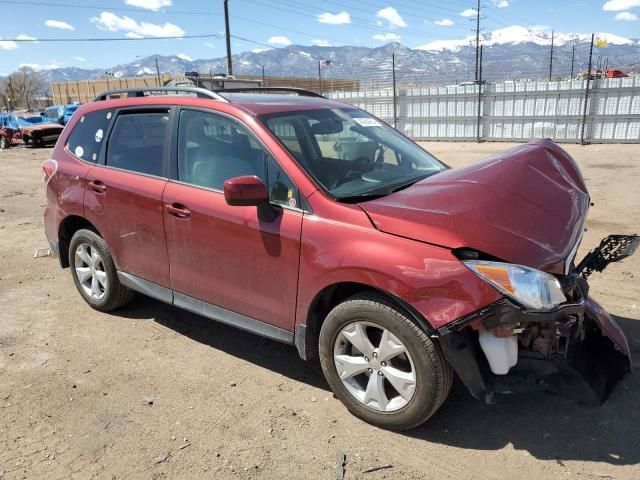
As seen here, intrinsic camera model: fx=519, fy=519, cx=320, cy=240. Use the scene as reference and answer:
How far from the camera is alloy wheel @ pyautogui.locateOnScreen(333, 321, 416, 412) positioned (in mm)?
2787

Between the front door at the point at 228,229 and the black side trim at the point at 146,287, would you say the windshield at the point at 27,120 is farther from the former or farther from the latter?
the front door at the point at 228,229

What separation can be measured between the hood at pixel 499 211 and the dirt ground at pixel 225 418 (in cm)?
101

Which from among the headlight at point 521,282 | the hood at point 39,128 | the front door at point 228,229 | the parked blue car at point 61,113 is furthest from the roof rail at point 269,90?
the parked blue car at point 61,113

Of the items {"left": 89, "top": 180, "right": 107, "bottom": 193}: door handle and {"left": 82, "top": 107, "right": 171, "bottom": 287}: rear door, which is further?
{"left": 89, "top": 180, "right": 107, "bottom": 193}: door handle

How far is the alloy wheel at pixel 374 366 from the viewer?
2787 mm

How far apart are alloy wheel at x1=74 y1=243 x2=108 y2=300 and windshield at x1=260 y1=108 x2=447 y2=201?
7.04 ft

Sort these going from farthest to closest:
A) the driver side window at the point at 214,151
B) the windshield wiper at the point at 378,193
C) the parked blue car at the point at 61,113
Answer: the parked blue car at the point at 61,113
the driver side window at the point at 214,151
the windshield wiper at the point at 378,193

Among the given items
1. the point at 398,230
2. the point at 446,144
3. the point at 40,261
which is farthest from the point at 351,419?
the point at 446,144

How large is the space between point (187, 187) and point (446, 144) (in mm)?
17753

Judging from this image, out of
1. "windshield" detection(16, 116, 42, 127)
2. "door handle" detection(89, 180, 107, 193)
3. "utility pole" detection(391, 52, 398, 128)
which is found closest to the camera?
"door handle" detection(89, 180, 107, 193)

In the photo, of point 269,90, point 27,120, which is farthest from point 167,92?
point 27,120

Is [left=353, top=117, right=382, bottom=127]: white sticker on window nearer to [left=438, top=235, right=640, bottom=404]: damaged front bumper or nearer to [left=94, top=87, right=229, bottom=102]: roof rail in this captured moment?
[left=94, top=87, right=229, bottom=102]: roof rail

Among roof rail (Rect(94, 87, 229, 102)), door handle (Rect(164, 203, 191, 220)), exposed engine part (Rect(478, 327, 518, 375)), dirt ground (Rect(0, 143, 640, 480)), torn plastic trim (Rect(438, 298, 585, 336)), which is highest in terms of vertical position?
roof rail (Rect(94, 87, 229, 102))

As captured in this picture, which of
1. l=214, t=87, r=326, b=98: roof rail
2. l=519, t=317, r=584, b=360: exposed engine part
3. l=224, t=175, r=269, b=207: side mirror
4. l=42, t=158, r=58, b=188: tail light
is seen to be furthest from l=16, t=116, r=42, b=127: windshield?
l=519, t=317, r=584, b=360: exposed engine part
